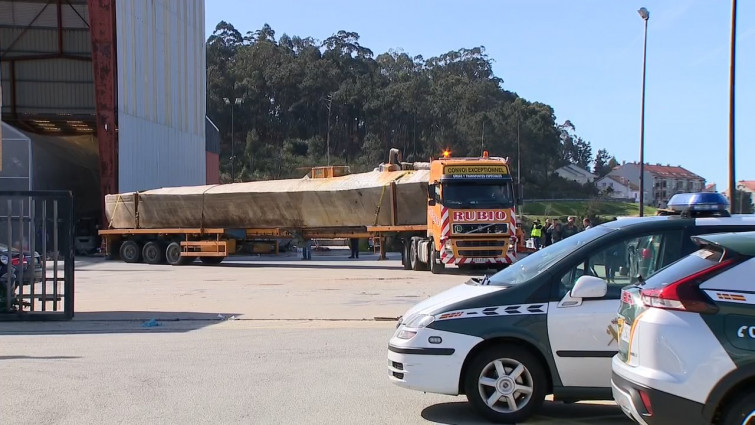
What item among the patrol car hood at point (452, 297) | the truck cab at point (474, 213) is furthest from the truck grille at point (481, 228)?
the patrol car hood at point (452, 297)

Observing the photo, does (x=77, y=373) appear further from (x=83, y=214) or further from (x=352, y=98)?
(x=352, y=98)

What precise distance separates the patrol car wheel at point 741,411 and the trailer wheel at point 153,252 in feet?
96.8

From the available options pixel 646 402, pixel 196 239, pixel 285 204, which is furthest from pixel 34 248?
pixel 196 239

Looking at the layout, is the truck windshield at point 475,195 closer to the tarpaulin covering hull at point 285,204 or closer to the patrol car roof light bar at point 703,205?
the tarpaulin covering hull at point 285,204

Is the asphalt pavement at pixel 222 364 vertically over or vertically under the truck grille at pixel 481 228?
under

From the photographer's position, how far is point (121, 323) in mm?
13633

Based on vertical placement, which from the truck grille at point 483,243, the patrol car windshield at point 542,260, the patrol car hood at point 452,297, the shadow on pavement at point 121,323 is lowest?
the shadow on pavement at point 121,323

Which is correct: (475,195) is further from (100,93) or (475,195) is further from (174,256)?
(100,93)

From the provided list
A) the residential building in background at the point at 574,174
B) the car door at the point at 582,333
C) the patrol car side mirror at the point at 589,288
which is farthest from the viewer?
the residential building in background at the point at 574,174

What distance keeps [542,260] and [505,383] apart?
1.20m

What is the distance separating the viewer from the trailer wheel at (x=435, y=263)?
2391 centimetres

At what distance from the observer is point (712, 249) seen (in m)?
5.23

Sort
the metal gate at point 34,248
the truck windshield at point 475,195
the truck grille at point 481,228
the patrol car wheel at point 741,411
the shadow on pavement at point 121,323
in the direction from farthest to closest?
the truck windshield at point 475,195 < the truck grille at point 481,228 < the metal gate at point 34,248 < the shadow on pavement at point 121,323 < the patrol car wheel at point 741,411

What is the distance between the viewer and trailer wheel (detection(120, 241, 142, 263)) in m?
32.8
